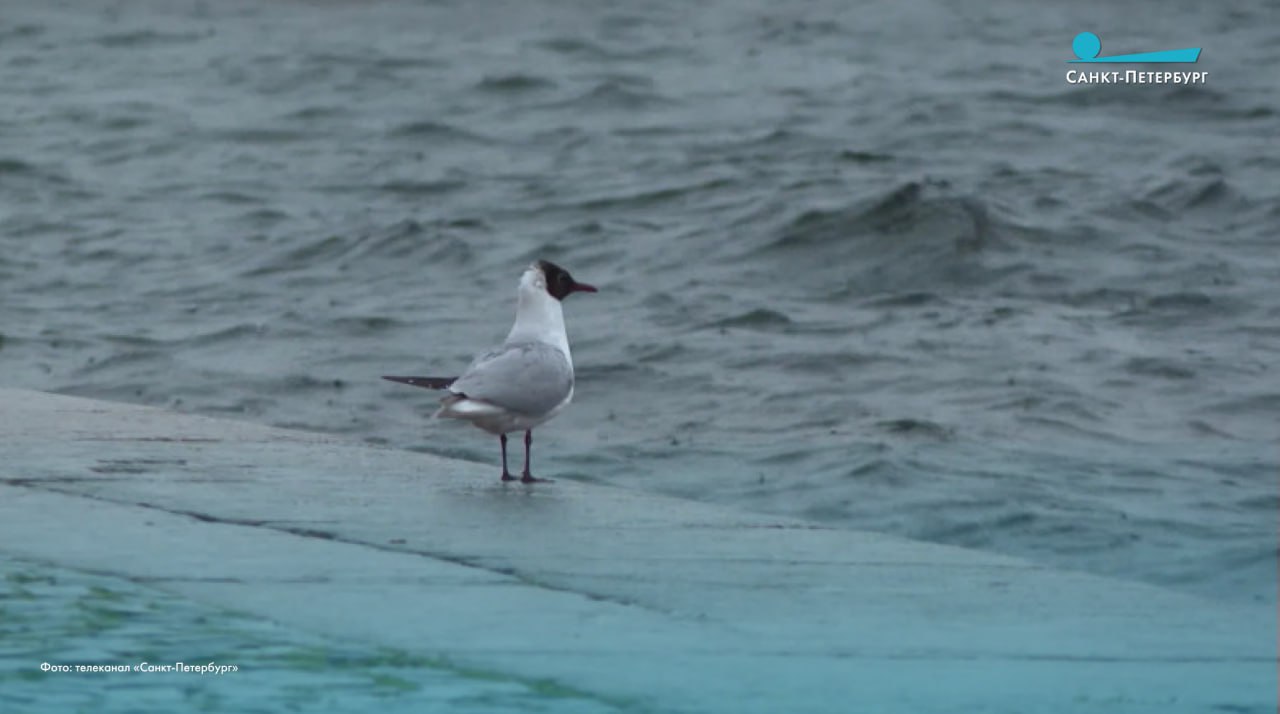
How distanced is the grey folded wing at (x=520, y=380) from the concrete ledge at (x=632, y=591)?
0.48 m

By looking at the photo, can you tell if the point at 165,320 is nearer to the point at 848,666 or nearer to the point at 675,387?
the point at 675,387

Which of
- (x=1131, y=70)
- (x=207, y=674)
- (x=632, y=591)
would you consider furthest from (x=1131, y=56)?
(x=207, y=674)

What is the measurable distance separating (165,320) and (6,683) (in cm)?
1105

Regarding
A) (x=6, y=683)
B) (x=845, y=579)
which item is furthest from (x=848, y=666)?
(x=6, y=683)

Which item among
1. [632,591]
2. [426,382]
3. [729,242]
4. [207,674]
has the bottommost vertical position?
[729,242]

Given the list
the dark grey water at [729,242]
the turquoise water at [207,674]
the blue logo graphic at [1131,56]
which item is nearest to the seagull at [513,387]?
the dark grey water at [729,242]

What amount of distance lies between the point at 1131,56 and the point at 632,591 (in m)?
20.9

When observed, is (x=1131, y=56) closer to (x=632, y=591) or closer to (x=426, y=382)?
(x=426, y=382)

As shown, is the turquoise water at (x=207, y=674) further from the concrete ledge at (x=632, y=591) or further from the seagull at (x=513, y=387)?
the seagull at (x=513, y=387)

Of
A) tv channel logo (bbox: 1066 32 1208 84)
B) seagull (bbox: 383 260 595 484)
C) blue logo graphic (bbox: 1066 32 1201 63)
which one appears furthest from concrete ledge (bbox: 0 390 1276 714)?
blue logo graphic (bbox: 1066 32 1201 63)

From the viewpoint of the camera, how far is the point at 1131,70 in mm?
24703

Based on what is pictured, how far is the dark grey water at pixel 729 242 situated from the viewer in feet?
33.8

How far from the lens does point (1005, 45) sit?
26703mm

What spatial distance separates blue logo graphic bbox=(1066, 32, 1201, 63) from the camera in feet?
82.2
